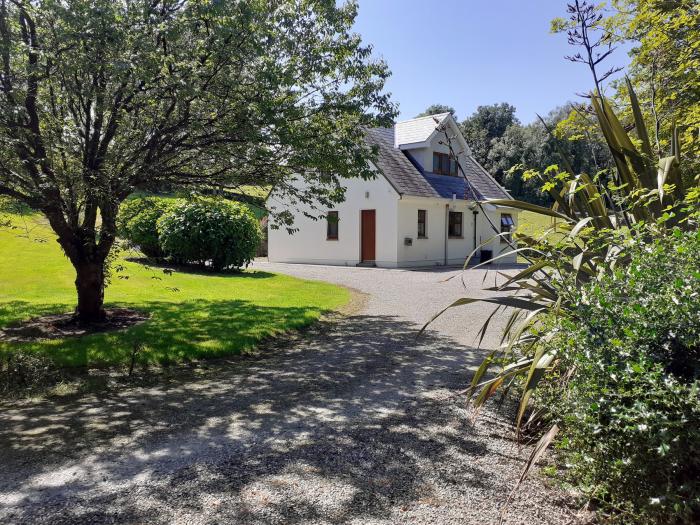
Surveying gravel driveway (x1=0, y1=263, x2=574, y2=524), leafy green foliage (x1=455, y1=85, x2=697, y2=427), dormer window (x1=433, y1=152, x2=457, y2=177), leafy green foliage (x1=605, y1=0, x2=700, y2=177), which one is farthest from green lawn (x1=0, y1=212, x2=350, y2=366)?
dormer window (x1=433, y1=152, x2=457, y2=177)

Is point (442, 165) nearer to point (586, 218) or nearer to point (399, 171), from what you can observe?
point (399, 171)

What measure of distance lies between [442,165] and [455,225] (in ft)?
10.2

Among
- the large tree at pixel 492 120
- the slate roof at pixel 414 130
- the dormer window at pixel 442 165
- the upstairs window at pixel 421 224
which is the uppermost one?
the large tree at pixel 492 120

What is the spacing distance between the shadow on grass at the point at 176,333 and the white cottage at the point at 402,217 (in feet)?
38.7

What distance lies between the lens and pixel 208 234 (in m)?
17.2

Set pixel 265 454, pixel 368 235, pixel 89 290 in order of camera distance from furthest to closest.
Result: pixel 368 235 < pixel 89 290 < pixel 265 454

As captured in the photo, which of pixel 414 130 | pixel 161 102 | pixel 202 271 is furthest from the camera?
pixel 414 130

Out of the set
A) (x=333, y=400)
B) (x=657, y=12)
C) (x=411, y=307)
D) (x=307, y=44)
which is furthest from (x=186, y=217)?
(x=657, y=12)

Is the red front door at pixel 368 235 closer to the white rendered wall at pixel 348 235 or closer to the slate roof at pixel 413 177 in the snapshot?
the white rendered wall at pixel 348 235

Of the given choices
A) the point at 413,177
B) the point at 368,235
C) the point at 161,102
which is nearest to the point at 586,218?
the point at 161,102

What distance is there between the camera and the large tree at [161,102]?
584cm

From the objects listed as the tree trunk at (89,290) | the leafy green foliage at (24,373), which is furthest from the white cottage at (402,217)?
the leafy green foliage at (24,373)

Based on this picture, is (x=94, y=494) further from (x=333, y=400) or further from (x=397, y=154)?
(x=397, y=154)

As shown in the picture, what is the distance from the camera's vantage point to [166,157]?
7.45 metres
